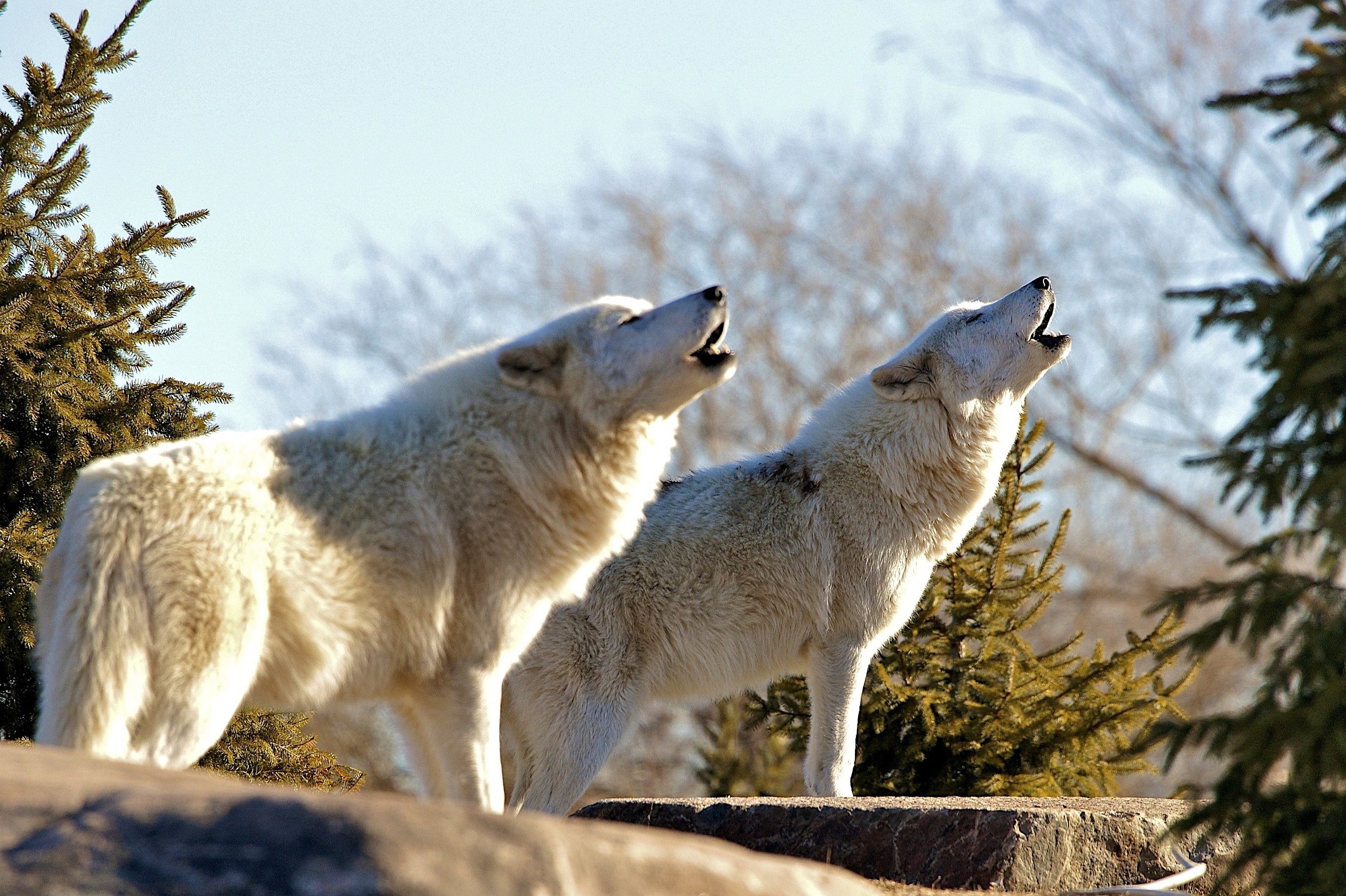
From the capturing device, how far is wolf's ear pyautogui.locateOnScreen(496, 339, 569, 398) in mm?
4965

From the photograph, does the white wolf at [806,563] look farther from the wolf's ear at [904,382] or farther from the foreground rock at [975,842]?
the foreground rock at [975,842]

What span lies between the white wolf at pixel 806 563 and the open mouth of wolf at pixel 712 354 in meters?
2.06

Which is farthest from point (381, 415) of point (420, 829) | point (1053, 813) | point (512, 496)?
point (1053, 813)

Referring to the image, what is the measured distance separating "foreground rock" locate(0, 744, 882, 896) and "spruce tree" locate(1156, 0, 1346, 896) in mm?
1678

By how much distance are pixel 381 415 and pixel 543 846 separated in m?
2.42

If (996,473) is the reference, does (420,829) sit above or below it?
below

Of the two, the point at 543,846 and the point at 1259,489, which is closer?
the point at 543,846

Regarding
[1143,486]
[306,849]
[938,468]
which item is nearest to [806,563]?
[938,468]

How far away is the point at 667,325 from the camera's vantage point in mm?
5020

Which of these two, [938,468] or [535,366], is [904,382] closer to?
[938,468]

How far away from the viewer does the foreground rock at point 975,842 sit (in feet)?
19.0

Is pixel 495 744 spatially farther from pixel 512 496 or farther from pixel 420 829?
pixel 420 829

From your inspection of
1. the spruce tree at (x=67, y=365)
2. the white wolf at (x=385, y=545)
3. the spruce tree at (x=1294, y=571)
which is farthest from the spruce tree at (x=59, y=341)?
the spruce tree at (x=1294, y=571)

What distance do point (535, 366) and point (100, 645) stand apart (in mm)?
1951
